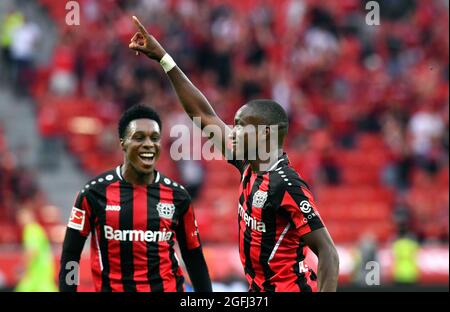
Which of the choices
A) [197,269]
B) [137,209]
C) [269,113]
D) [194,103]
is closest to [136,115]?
[194,103]

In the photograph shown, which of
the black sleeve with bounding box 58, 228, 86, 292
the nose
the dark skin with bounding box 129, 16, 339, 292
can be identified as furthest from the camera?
the nose

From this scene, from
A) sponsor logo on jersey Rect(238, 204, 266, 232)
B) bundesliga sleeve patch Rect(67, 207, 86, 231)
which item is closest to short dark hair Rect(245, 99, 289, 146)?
sponsor logo on jersey Rect(238, 204, 266, 232)

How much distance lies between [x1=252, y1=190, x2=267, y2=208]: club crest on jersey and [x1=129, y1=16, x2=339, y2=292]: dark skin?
0.24 meters

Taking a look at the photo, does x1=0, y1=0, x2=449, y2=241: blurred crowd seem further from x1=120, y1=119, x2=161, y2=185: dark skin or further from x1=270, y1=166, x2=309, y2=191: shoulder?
x1=270, y1=166, x2=309, y2=191: shoulder

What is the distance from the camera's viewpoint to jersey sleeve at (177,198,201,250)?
704 cm

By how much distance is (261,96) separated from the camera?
19.6 m

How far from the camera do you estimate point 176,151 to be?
17.6 meters

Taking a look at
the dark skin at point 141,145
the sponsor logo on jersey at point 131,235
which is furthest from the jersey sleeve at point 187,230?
the dark skin at point 141,145

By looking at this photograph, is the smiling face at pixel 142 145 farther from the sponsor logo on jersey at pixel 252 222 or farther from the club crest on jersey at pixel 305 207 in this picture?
the club crest on jersey at pixel 305 207

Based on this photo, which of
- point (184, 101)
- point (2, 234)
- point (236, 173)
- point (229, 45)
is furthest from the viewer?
point (229, 45)

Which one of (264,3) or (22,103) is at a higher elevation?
(264,3)

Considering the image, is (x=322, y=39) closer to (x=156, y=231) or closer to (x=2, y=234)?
(x=2, y=234)

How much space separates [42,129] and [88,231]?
12.0 meters
